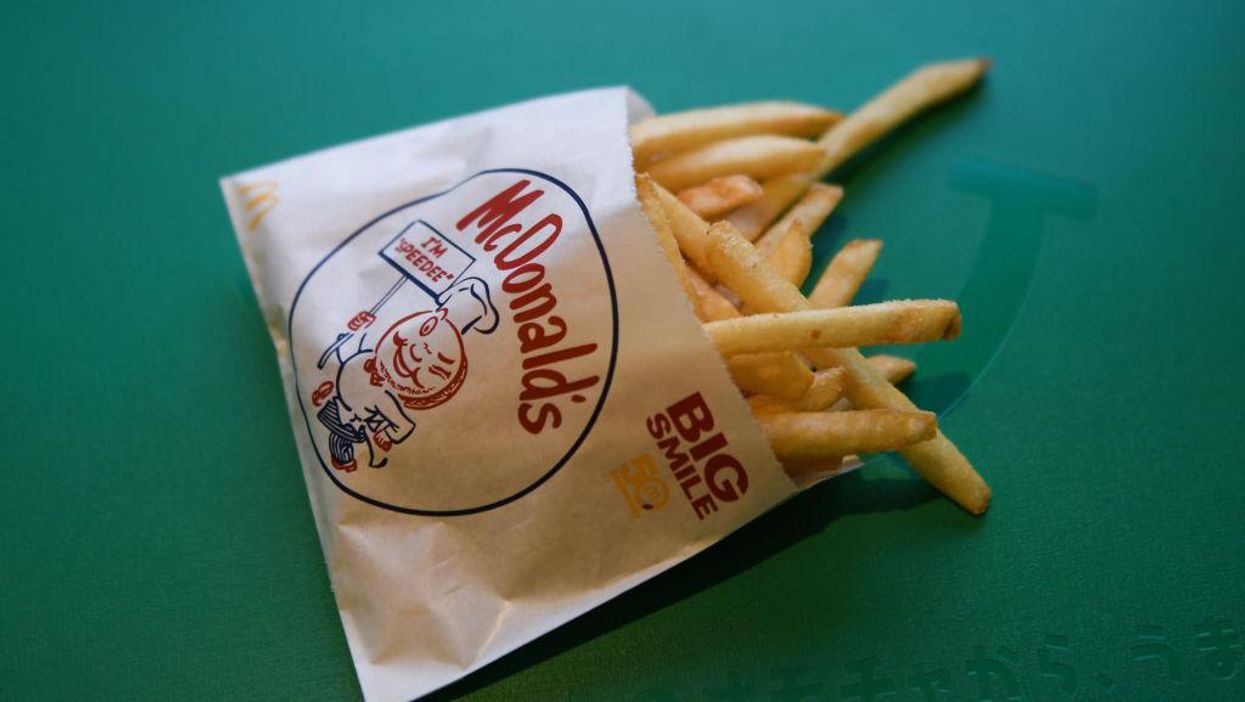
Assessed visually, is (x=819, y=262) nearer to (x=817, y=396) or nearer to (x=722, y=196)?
(x=722, y=196)

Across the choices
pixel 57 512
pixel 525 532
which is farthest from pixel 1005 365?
pixel 57 512

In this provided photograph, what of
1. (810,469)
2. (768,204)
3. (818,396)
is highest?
(768,204)

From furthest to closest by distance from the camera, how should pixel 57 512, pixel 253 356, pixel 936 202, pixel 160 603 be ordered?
pixel 936 202 < pixel 253 356 < pixel 57 512 < pixel 160 603

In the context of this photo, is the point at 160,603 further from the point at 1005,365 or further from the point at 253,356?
the point at 1005,365

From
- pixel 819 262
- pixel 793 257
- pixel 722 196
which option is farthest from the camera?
pixel 819 262

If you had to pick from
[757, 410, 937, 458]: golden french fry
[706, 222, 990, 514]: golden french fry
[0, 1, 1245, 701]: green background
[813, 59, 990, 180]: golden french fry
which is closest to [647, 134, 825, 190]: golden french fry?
[813, 59, 990, 180]: golden french fry

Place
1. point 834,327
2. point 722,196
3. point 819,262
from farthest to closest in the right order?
1. point 819,262
2. point 722,196
3. point 834,327

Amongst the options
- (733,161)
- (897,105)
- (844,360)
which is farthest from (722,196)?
(897,105)
